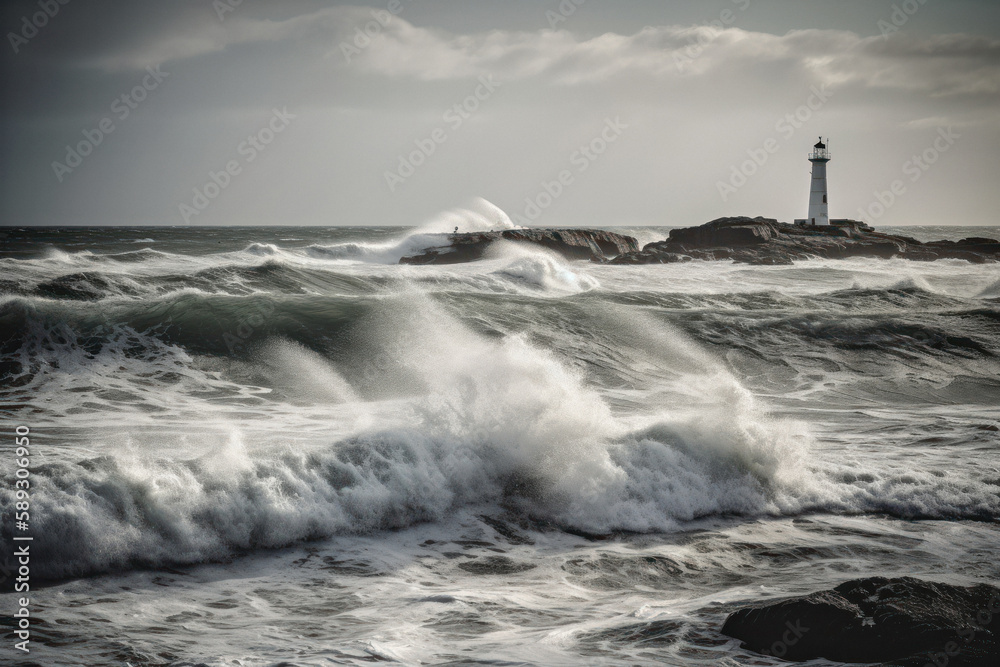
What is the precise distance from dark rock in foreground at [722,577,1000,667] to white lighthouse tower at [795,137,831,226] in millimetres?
52816

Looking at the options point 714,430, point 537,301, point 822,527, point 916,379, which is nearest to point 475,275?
point 537,301

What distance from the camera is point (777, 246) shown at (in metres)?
39.7

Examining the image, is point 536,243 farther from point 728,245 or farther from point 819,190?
point 819,190

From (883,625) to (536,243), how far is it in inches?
1212

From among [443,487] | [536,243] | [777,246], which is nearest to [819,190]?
[777,246]

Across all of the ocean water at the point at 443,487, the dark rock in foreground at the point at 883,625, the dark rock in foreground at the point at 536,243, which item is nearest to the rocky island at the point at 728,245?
the dark rock in foreground at the point at 536,243

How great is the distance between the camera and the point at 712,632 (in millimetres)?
4363

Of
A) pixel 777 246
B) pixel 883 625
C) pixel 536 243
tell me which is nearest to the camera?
pixel 883 625

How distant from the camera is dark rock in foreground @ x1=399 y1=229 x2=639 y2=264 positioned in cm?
3203

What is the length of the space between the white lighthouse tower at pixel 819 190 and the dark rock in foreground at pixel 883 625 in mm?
52816

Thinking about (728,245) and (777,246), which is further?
(728,245)

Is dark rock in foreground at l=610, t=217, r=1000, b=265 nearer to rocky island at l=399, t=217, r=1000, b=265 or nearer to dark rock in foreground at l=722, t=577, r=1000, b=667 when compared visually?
rocky island at l=399, t=217, r=1000, b=265

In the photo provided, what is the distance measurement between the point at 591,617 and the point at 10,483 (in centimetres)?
454

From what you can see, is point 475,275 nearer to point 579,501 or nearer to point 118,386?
point 118,386
